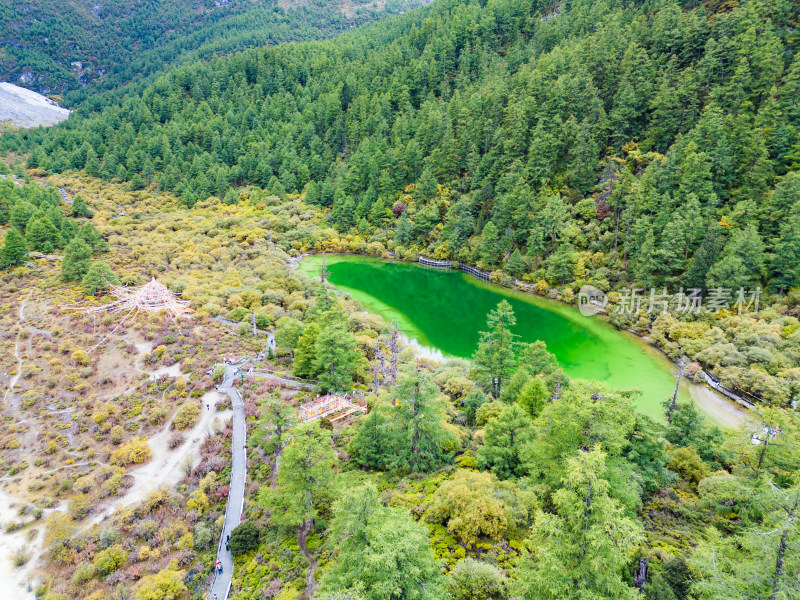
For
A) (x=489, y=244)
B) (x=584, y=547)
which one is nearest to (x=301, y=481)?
(x=584, y=547)

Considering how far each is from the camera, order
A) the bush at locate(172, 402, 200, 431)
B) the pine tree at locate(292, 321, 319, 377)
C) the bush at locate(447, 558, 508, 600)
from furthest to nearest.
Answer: the pine tree at locate(292, 321, 319, 377), the bush at locate(172, 402, 200, 431), the bush at locate(447, 558, 508, 600)

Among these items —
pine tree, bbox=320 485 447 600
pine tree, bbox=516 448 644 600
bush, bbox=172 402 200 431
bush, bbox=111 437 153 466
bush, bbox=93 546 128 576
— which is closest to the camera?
pine tree, bbox=516 448 644 600

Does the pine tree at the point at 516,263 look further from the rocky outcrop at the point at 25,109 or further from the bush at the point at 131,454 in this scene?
the rocky outcrop at the point at 25,109

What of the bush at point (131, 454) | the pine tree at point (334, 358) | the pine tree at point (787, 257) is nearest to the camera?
the bush at point (131, 454)

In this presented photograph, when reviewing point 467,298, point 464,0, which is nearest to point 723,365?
point 467,298

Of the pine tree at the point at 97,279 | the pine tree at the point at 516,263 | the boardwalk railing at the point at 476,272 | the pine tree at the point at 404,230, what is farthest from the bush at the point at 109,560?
the pine tree at the point at 404,230

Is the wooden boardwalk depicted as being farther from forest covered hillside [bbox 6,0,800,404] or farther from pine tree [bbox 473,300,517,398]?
forest covered hillside [bbox 6,0,800,404]

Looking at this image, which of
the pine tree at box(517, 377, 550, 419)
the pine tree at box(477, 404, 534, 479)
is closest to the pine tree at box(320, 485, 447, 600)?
the pine tree at box(477, 404, 534, 479)
